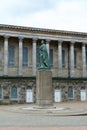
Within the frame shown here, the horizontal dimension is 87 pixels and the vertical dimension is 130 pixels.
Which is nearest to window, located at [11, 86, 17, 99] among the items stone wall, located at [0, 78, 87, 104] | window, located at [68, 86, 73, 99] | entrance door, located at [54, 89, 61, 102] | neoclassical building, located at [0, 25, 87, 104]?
neoclassical building, located at [0, 25, 87, 104]

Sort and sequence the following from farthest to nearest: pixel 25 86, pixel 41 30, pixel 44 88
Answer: pixel 41 30, pixel 25 86, pixel 44 88

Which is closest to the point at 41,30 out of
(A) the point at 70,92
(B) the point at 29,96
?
(A) the point at 70,92

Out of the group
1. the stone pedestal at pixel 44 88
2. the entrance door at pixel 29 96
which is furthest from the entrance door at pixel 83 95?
the stone pedestal at pixel 44 88

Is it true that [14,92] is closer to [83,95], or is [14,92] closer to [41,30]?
[41,30]

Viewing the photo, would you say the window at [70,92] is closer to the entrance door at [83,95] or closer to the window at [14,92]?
the entrance door at [83,95]

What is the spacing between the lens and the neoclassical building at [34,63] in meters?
48.9

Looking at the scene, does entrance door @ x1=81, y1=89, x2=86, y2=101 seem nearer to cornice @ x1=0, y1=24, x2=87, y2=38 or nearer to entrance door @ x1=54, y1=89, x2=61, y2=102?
entrance door @ x1=54, y1=89, x2=61, y2=102

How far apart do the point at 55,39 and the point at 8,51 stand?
7541 millimetres

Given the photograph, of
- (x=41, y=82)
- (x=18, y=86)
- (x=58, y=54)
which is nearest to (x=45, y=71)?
(x=41, y=82)

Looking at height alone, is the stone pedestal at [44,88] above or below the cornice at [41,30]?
below

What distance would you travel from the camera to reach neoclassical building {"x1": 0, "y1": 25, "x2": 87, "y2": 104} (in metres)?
48.9

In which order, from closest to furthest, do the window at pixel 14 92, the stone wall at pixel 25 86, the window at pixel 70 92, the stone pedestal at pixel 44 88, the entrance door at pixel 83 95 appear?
1. the stone pedestal at pixel 44 88
2. the stone wall at pixel 25 86
3. the window at pixel 14 92
4. the window at pixel 70 92
5. the entrance door at pixel 83 95

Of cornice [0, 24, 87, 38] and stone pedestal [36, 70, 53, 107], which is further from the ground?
cornice [0, 24, 87, 38]

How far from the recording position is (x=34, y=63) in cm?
5409
